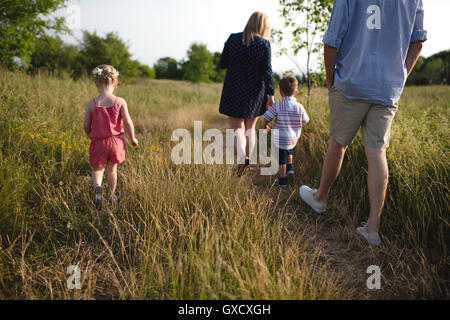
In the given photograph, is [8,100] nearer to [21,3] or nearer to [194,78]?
[21,3]

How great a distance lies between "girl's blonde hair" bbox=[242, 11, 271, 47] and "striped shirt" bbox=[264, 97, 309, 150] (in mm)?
851

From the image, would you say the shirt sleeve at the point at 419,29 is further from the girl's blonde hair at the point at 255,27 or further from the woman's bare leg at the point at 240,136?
the woman's bare leg at the point at 240,136

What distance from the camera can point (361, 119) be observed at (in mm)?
2055

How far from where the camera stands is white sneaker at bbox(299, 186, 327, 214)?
251 centimetres

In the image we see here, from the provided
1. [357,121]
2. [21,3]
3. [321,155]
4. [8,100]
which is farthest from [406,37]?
[21,3]

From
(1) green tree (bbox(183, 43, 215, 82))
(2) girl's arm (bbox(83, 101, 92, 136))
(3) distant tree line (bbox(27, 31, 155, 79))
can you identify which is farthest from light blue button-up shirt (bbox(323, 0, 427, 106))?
(1) green tree (bbox(183, 43, 215, 82))

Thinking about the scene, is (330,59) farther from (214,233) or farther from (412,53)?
(214,233)

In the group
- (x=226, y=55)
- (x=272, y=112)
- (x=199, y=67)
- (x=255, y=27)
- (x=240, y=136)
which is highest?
(x=199, y=67)

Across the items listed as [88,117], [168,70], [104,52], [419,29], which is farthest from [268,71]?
[168,70]

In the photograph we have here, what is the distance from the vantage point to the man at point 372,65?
1870 millimetres

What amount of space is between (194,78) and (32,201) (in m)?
39.3

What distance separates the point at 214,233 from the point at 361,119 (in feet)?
4.74

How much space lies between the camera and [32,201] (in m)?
2.33

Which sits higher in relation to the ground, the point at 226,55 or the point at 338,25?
the point at 226,55
